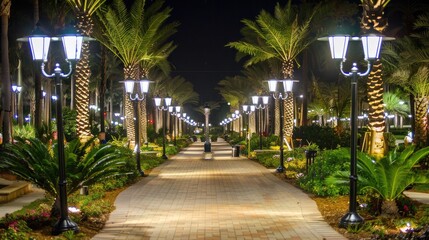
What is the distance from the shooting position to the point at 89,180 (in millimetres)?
12422

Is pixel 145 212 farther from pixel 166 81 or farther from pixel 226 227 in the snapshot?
pixel 166 81

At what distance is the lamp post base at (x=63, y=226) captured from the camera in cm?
1072

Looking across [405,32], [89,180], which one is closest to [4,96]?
[89,180]

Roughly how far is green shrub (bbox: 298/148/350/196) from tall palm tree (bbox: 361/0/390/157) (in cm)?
543

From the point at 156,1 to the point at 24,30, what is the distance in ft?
41.0

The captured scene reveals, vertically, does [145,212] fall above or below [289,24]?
below

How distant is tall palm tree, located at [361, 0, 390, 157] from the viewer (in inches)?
864

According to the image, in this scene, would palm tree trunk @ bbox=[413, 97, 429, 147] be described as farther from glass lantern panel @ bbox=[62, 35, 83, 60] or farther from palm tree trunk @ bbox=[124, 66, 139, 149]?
glass lantern panel @ bbox=[62, 35, 83, 60]

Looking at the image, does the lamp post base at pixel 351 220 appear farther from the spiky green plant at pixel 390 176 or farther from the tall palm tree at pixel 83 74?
the tall palm tree at pixel 83 74

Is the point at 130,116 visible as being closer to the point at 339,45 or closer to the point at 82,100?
the point at 82,100

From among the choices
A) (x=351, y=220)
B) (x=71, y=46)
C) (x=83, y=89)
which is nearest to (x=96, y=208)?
(x=71, y=46)

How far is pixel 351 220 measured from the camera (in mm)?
11430

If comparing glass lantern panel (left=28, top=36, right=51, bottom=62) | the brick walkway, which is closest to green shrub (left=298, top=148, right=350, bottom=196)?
the brick walkway

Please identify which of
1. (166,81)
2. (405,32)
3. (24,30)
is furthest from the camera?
(166,81)
